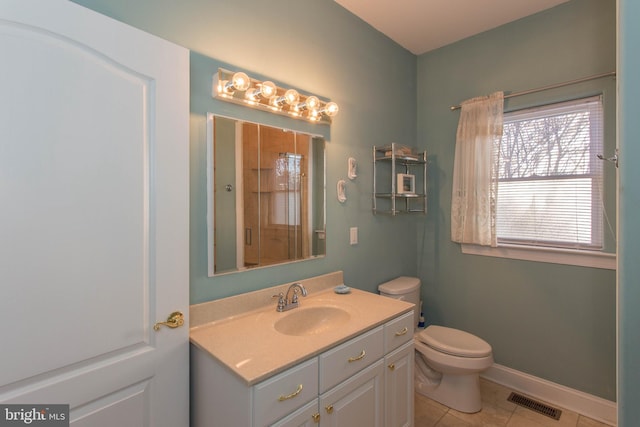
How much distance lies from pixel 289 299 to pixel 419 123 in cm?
199

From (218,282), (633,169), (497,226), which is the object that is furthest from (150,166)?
(497,226)

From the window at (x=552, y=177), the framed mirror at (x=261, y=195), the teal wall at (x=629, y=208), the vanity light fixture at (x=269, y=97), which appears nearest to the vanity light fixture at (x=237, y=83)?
the vanity light fixture at (x=269, y=97)

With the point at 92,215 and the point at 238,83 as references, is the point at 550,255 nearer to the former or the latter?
the point at 238,83

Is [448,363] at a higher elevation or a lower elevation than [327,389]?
lower

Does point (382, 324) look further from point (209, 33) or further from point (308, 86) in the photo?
point (209, 33)

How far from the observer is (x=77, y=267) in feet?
3.21

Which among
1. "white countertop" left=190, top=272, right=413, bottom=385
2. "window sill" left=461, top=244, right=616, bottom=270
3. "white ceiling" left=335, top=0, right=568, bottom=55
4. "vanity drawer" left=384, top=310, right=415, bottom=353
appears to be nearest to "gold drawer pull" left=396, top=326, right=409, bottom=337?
"vanity drawer" left=384, top=310, right=415, bottom=353

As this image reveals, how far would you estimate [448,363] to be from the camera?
194 cm

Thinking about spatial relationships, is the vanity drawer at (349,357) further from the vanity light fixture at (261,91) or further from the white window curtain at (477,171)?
the white window curtain at (477,171)

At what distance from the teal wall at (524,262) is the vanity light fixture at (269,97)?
1253mm

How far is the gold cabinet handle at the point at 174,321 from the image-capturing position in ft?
3.83

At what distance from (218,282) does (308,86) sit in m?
1.24

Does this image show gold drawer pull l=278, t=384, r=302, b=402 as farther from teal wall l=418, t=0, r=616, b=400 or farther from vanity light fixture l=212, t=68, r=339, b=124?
teal wall l=418, t=0, r=616, b=400

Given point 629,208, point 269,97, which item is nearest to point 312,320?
point 269,97
